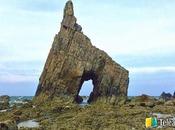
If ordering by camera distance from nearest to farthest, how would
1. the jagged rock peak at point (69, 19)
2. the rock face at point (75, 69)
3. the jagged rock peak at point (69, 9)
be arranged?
the rock face at point (75, 69) < the jagged rock peak at point (69, 19) < the jagged rock peak at point (69, 9)

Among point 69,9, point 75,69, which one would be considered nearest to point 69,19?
point 69,9

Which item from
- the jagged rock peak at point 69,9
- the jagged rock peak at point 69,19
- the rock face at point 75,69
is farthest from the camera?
the jagged rock peak at point 69,9

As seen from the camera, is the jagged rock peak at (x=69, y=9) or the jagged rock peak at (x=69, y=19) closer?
the jagged rock peak at (x=69, y=19)

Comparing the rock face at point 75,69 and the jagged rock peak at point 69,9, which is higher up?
the jagged rock peak at point 69,9

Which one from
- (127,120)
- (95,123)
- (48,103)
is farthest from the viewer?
(48,103)

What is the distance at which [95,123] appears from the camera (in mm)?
53906

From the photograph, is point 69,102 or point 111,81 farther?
point 111,81

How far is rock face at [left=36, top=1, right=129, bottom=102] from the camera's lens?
96.6 metres

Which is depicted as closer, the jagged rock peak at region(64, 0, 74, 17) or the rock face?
the rock face

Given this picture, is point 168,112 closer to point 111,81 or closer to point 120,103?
point 120,103

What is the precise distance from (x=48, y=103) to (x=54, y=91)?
6808 mm

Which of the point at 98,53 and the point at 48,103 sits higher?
the point at 98,53

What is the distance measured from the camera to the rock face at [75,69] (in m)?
96.6

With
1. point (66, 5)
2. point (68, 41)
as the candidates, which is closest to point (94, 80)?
point (68, 41)
